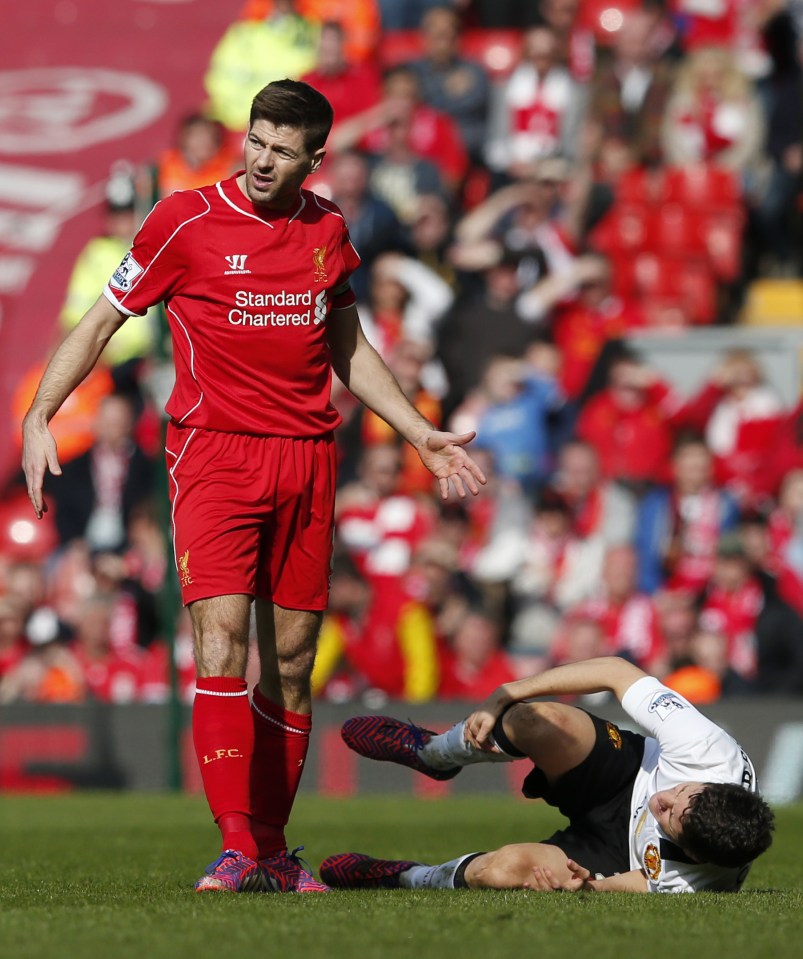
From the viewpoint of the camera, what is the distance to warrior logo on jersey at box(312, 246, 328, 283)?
627 centimetres

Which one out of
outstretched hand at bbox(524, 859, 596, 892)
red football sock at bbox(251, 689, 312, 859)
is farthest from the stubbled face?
outstretched hand at bbox(524, 859, 596, 892)

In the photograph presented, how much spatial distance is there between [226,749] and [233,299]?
4.94 ft

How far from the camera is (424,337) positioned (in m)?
15.2

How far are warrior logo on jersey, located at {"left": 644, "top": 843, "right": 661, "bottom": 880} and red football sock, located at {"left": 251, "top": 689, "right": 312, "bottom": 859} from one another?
1.25m

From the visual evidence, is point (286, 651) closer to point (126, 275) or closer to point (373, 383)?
point (373, 383)

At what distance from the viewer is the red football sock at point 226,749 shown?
19.2 feet

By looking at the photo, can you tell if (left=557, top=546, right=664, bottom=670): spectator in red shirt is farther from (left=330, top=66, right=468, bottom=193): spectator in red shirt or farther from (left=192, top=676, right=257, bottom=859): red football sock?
(left=192, top=676, right=257, bottom=859): red football sock

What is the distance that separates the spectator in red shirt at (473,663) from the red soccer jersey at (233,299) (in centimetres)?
716

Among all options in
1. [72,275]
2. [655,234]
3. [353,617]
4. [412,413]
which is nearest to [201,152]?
[72,275]

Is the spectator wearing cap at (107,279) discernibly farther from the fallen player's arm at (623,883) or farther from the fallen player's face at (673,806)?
the fallen player's face at (673,806)

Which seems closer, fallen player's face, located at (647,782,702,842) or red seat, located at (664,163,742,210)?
fallen player's face, located at (647,782,702,842)

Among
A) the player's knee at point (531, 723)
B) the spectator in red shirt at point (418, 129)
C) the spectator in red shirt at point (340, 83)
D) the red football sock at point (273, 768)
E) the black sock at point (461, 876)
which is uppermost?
the spectator in red shirt at point (340, 83)

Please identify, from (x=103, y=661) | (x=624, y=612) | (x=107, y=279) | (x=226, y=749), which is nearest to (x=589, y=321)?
(x=624, y=612)

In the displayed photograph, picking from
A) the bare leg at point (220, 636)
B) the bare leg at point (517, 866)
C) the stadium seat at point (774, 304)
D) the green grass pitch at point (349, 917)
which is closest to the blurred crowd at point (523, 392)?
the stadium seat at point (774, 304)
